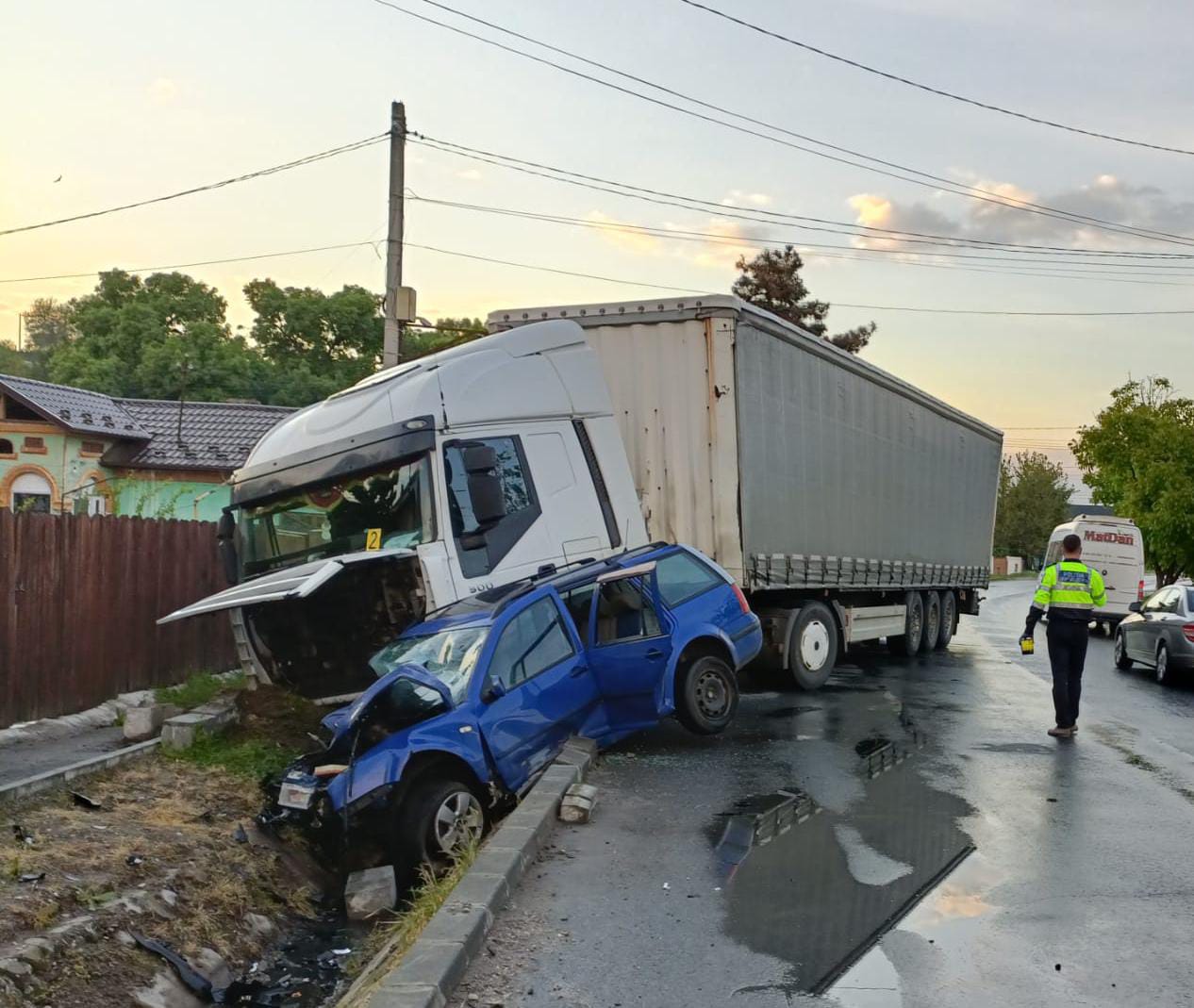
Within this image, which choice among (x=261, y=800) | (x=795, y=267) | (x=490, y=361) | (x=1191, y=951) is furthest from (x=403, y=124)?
(x=795, y=267)

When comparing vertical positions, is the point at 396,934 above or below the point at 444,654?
below

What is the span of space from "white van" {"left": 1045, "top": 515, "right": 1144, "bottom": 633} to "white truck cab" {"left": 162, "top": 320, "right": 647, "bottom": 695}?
1921 cm

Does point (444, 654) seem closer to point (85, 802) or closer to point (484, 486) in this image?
point (484, 486)

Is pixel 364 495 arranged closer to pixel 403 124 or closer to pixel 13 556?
pixel 13 556

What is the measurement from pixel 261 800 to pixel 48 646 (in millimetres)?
3832

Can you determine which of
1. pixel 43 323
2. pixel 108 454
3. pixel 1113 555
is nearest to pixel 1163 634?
pixel 1113 555

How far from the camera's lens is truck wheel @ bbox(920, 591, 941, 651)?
753 inches

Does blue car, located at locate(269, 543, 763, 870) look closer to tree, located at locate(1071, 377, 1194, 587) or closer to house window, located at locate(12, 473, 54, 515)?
house window, located at locate(12, 473, 54, 515)

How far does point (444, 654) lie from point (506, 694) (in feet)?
1.68

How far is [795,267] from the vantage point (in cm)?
4284

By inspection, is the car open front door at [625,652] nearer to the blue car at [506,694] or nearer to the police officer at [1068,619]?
the blue car at [506,694]

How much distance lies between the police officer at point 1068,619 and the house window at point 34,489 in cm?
2367

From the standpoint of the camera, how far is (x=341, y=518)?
9508 millimetres

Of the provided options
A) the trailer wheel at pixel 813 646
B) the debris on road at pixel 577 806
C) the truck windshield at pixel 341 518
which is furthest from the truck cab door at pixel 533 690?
the trailer wheel at pixel 813 646
